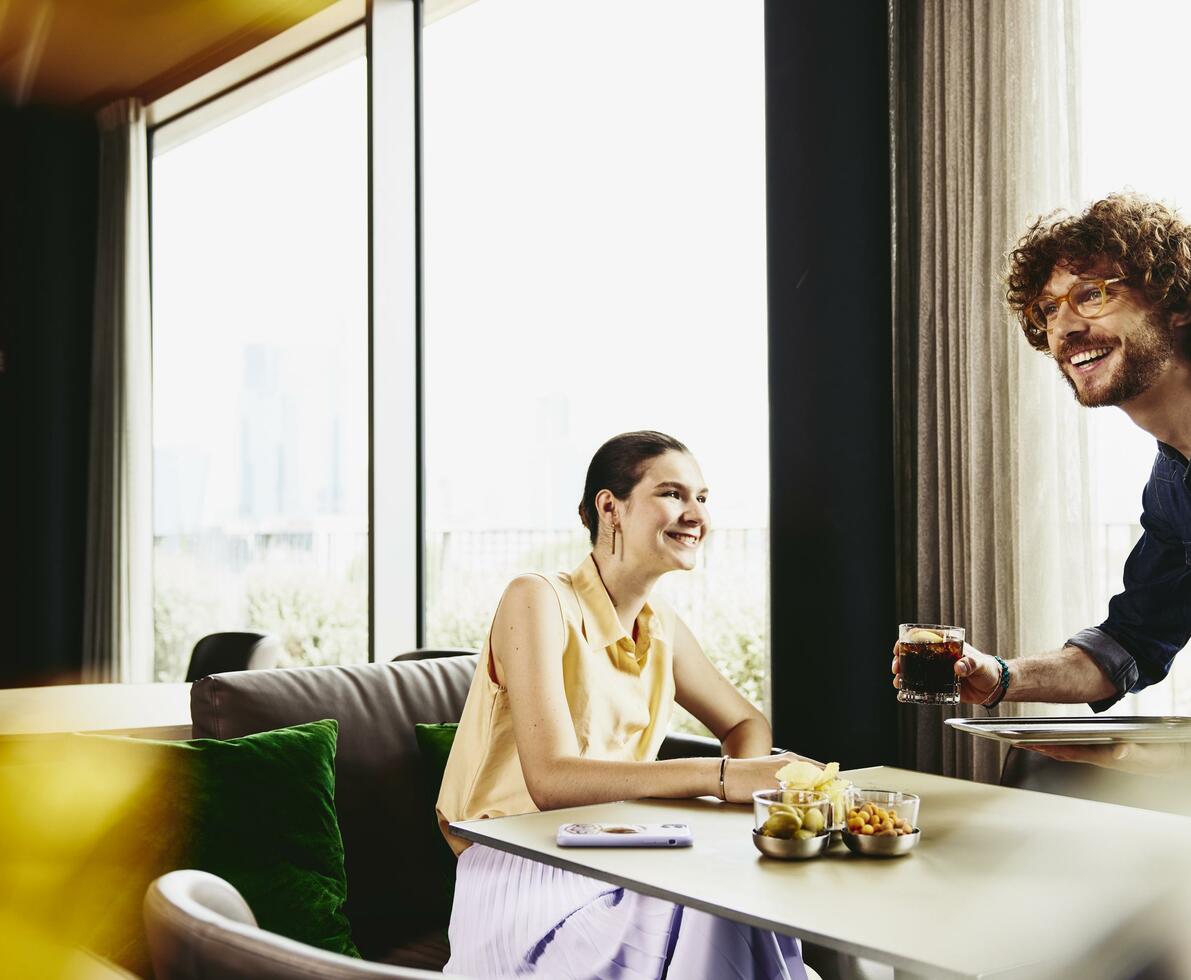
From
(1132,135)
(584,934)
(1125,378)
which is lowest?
(584,934)

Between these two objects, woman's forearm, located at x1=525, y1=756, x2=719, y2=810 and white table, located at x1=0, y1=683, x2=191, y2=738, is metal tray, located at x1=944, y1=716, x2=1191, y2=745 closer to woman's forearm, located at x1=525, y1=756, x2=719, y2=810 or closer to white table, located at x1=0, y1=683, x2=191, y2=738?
woman's forearm, located at x1=525, y1=756, x2=719, y2=810

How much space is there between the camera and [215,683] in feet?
7.75

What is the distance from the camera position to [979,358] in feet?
9.30

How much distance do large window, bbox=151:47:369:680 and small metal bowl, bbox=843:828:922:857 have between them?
5.00 meters

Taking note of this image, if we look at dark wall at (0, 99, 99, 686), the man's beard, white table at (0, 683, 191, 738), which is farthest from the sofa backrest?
dark wall at (0, 99, 99, 686)

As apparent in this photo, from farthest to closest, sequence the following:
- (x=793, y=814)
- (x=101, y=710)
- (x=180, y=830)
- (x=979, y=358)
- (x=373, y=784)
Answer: (x=101, y=710), (x=979, y=358), (x=373, y=784), (x=180, y=830), (x=793, y=814)

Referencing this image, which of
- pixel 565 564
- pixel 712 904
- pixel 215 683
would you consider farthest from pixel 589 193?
pixel 712 904

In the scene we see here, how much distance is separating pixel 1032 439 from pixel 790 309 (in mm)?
633

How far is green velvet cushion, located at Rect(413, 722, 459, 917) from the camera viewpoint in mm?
2438

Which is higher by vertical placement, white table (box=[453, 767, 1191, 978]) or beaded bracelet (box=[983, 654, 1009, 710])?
beaded bracelet (box=[983, 654, 1009, 710])

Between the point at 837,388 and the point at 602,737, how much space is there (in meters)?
1.15

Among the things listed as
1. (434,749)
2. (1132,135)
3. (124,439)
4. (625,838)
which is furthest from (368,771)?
(124,439)

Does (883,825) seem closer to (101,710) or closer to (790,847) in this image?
(790,847)

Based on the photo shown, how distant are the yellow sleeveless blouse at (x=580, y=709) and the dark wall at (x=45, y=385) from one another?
537cm
